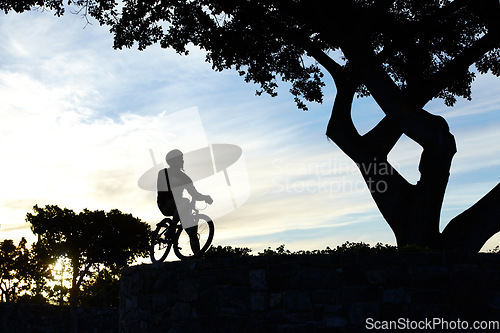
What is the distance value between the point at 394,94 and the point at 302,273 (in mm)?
5061

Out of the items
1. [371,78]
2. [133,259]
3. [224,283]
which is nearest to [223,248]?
[224,283]

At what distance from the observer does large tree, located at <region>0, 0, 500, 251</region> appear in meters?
12.0

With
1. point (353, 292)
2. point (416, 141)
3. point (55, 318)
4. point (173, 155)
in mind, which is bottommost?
point (353, 292)

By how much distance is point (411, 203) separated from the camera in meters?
12.2

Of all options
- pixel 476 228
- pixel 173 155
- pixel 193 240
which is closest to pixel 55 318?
pixel 193 240

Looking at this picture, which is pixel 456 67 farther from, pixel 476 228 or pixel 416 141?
pixel 476 228

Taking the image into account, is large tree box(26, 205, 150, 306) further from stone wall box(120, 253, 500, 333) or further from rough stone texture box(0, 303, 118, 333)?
stone wall box(120, 253, 500, 333)

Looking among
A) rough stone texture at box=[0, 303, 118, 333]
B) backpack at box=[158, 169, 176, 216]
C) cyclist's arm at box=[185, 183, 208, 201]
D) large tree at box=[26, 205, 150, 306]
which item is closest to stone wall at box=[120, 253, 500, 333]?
cyclist's arm at box=[185, 183, 208, 201]

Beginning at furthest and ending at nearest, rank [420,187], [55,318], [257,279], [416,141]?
[55,318] < [420,187] < [416,141] < [257,279]

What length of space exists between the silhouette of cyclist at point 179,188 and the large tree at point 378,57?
367cm

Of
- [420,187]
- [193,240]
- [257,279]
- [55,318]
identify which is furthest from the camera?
[55,318]

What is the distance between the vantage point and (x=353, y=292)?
8.68 m

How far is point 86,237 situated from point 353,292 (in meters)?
31.9

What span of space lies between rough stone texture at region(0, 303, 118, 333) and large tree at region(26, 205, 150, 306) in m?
11.2
